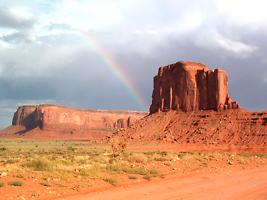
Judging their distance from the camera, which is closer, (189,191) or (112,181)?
(189,191)

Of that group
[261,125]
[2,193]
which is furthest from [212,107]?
[2,193]

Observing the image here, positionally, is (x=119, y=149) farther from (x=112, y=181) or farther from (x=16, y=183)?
(x=16, y=183)

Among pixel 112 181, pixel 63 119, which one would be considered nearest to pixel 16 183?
pixel 112 181

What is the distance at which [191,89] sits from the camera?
97188 mm

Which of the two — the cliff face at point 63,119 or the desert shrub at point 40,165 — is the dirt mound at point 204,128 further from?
the cliff face at point 63,119

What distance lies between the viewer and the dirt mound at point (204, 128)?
7756 cm

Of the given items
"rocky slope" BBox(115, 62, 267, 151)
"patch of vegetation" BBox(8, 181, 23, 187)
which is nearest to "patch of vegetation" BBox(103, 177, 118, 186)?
"patch of vegetation" BBox(8, 181, 23, 187)

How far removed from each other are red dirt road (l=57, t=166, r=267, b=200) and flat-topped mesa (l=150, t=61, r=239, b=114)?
71281 mm

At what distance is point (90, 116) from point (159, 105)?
93.7m

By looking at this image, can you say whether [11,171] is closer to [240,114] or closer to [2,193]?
[2,193]

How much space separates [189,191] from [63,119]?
546 ft

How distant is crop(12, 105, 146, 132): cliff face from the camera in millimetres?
175550

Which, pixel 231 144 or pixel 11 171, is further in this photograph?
pixel 231 144

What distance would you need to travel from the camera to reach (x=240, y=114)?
85.4 meters
